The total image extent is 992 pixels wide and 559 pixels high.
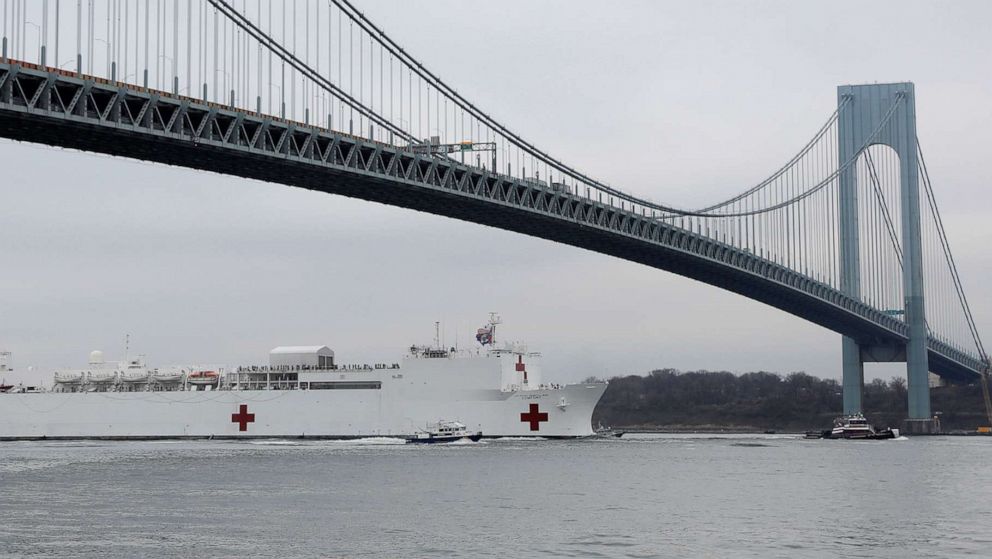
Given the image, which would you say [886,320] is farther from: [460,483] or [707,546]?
[707,546]

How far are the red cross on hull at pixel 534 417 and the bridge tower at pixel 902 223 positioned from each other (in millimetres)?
14405

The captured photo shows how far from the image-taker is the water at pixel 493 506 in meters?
13.8

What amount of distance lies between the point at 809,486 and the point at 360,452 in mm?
13459

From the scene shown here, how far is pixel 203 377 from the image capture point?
144 ft

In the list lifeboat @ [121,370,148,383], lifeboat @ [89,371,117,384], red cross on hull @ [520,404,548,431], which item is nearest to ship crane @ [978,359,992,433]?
red cross on hull @ [520,404,548,431]

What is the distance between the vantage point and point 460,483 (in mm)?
21281

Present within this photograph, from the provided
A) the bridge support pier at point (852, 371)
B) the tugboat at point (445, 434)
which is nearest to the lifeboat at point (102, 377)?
the tugboat at point (445, 434)

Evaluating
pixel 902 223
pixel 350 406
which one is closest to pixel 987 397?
pixel 902 223

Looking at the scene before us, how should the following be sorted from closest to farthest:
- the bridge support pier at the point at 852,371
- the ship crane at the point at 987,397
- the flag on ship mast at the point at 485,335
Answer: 1. the flag on ship mast at the point at 485,335
2. the bridge support pier at the point at 852,371
3. the ship crane at the point at 987,397

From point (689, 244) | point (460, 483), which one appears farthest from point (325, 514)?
point (689, 244)

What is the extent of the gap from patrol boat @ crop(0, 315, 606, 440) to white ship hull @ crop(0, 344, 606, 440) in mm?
31

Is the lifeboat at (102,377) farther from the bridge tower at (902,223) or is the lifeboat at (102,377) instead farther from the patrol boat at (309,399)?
the bridge tower at (902,223)

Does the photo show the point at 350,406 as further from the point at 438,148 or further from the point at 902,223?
the point at 902,223

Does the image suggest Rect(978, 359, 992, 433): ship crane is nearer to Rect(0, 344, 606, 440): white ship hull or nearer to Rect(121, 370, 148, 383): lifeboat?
Rect(0, 344, 606, 440): white ship hull
